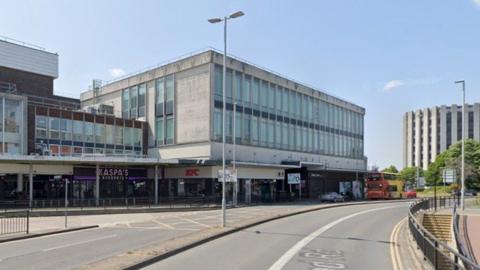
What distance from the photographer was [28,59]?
58.3m

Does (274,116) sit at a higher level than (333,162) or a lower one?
higher

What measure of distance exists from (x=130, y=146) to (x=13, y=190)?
15363 millimetres

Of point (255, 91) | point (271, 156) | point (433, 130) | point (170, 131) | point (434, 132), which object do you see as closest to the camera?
point (170, 131)

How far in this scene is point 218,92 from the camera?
5219 cm

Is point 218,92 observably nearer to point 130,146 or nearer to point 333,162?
point 130,146

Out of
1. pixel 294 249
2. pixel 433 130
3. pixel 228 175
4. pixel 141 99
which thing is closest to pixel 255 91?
pixel 141 99

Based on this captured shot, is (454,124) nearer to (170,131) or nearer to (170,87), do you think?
(170,87)

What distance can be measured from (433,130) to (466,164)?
6959 cm

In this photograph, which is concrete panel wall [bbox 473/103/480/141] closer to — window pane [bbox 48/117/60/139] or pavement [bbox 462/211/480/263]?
pavement [bbox 462/211/480/263]

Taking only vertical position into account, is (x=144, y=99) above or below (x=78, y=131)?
above

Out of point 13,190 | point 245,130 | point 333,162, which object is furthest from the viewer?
point 333,162

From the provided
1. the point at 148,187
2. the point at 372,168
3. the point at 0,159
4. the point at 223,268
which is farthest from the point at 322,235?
the point at 372,168

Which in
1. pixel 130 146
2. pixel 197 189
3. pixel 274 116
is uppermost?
pixel 274 116

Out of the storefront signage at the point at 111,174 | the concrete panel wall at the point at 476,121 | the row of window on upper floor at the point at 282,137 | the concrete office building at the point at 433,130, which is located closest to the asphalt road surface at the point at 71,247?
the storefront signage at the point at 111,174
